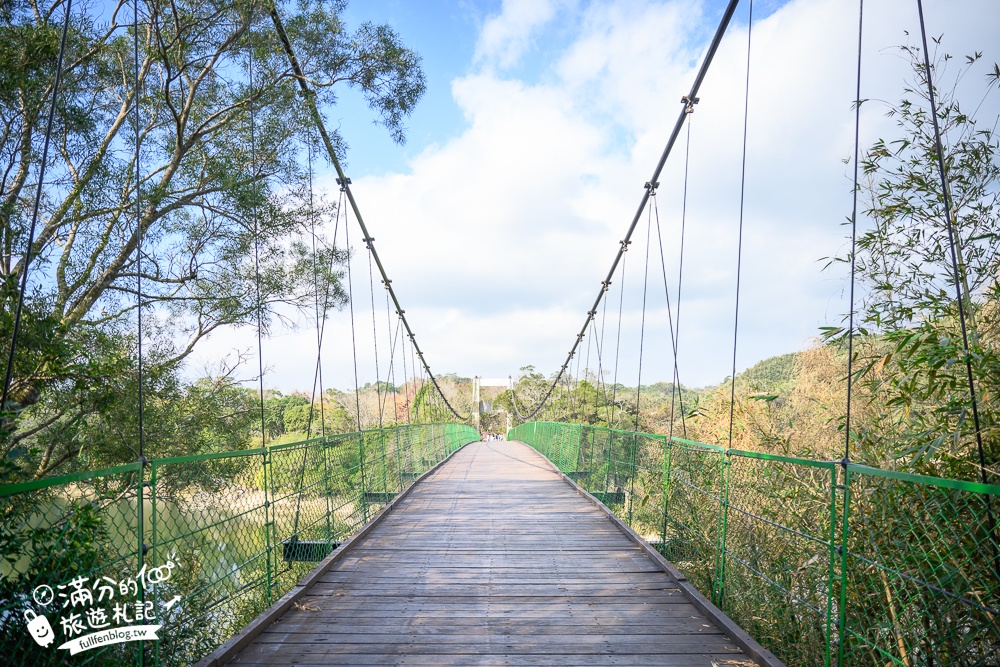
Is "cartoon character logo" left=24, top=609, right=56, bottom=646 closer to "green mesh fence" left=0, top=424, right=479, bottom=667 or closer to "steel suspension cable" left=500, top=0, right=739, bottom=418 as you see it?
"green mesh fence" left=0, top=424, right=479, bottom=667

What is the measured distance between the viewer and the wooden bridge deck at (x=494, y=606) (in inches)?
87.1

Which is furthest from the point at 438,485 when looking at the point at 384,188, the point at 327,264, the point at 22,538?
the point at 384,188

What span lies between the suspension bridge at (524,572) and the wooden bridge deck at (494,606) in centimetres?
Result: 1

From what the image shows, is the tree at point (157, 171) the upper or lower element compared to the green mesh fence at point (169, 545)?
upper

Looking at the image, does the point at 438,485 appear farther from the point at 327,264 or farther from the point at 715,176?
the point at 715,176

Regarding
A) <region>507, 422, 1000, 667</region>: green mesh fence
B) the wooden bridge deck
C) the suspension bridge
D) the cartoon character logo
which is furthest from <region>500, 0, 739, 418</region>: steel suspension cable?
the cartoon character logo

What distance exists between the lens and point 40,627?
178cm

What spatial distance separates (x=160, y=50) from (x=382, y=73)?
2264 mm

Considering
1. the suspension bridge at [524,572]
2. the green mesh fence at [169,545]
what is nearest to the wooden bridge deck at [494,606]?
the suspension bridge at [524,572]

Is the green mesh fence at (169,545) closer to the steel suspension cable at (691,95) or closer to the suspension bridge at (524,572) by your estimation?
the suspension bridge at (524,572)

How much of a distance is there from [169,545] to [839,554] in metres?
2.31

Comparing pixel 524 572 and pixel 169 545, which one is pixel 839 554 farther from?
pixel 169 545

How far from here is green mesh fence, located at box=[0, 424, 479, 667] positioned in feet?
6.15

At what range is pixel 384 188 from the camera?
532 inches
